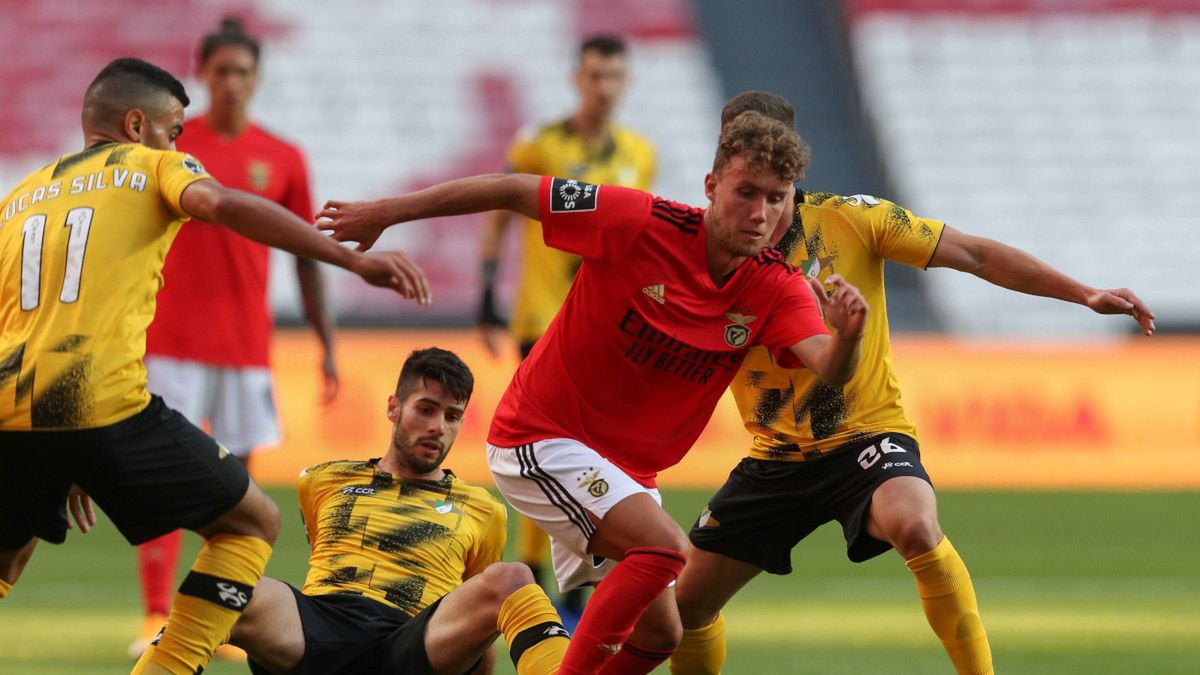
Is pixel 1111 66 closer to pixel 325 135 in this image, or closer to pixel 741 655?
pixel 325 135

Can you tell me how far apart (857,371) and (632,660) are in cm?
127

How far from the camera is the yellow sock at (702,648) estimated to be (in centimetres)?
606

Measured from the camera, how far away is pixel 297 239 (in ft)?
15.0

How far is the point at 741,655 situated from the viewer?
24.3 feet

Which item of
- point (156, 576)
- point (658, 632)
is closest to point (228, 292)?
point (156, 576)

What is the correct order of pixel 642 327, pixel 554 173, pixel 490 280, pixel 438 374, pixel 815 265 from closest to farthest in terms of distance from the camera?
pixel 642 327
pixel 438 374
pixel 815 265
pixel 554 173
pixel 490 280

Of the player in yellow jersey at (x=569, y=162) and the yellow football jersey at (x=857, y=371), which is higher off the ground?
the player in yellow jersey at (x=569, y=162)

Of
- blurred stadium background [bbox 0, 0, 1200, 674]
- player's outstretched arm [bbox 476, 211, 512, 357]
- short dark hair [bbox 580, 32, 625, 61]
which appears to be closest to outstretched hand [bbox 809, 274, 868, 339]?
short dark hair [bbox 580, 32, 625, 61]

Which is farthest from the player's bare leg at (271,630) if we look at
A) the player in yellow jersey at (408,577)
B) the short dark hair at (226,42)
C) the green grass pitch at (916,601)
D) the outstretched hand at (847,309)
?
the short dark hair at (226,42)

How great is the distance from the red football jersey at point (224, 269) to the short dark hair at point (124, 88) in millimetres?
2612

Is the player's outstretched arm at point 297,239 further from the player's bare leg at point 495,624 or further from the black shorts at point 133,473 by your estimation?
the player's bare leg at point 495,624

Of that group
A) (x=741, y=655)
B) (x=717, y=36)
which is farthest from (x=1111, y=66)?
(x=741, y=655)

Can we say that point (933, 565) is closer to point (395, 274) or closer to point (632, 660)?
point (632, 660)

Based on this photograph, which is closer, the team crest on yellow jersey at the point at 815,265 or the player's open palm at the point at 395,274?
the player's open palm at the point at 395,274
